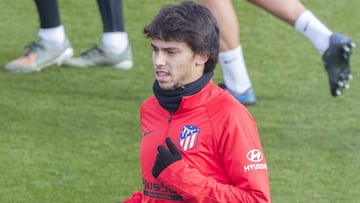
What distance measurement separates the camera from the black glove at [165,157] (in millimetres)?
3373

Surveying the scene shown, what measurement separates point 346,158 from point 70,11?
10.8 feet

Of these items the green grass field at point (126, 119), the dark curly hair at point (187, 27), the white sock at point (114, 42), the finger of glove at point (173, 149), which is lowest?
the green grass field at point (126, 119)

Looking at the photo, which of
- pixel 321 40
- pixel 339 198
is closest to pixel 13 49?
pixel 321 40

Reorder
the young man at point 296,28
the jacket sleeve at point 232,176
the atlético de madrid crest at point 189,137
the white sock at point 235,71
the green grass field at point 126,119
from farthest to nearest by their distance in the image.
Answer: the white sock at point 235,71 → the young man at point 296,28 → the green grass field at point 126,119 → the atlético de madrid crest at point 189,137 → the jacket sleeve at point 232,176

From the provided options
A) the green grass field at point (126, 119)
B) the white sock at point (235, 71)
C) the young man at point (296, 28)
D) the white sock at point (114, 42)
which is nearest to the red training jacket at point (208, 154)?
the green grass field at point (126, 119)

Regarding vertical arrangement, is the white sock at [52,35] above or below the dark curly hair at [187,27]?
below

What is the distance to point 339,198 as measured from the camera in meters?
5.01

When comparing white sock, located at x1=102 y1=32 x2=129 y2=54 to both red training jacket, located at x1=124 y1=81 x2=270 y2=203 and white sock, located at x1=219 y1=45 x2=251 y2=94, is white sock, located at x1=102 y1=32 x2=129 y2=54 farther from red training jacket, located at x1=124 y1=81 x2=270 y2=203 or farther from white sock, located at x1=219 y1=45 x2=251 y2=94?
red training jacket, located at x1=124 y1=81 x2=270 y2=203

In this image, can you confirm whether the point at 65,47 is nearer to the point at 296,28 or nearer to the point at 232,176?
the point at 296,28

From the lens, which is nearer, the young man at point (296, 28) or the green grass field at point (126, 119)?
the green grass field at point (126, 119)

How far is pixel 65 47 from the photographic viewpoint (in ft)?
22.7

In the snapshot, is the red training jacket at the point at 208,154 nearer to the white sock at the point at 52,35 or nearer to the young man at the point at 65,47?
the young man at the point at 65,47

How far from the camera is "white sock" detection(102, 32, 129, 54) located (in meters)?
6.82

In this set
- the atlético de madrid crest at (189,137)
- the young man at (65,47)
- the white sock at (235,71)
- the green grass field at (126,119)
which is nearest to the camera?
the atlético de madrid crest at (189,137)
